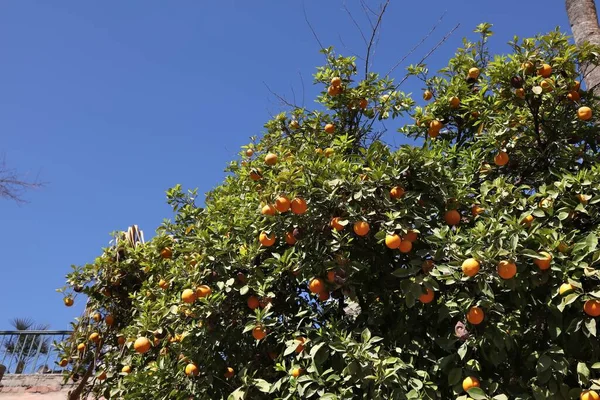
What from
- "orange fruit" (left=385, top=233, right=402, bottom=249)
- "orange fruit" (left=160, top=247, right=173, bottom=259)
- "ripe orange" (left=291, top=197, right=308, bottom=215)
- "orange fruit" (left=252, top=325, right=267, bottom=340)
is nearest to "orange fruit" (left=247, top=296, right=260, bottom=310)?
"orange fruit" (left=252, top=325, right=267, bottom=340)

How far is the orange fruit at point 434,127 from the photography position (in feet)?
11.9

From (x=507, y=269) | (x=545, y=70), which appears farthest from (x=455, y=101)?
(x=507, y=269)

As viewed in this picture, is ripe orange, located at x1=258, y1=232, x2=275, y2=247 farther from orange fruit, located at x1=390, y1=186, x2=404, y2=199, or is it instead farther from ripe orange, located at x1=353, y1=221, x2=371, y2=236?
orange fruit, located at x1=390, y1=186, x2=404, y2=199

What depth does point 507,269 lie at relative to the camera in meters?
2.18

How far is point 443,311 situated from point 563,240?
2.20 ft

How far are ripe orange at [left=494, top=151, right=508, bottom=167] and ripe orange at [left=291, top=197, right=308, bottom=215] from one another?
4.42 feet

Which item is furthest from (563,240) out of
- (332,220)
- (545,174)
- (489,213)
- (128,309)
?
(128,309)

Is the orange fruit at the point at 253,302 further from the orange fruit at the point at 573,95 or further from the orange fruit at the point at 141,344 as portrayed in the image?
the orange fruit at the point at 573,95

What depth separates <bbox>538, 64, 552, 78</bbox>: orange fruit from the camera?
3.05 m

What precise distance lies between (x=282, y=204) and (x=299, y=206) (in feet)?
0.31

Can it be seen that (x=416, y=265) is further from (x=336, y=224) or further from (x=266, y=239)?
(x=266, y=239)

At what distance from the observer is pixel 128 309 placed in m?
4.65

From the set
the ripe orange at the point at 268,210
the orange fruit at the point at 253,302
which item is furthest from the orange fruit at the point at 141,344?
the ripe orange at the point at 268,210

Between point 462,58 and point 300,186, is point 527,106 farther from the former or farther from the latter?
point 300,186
